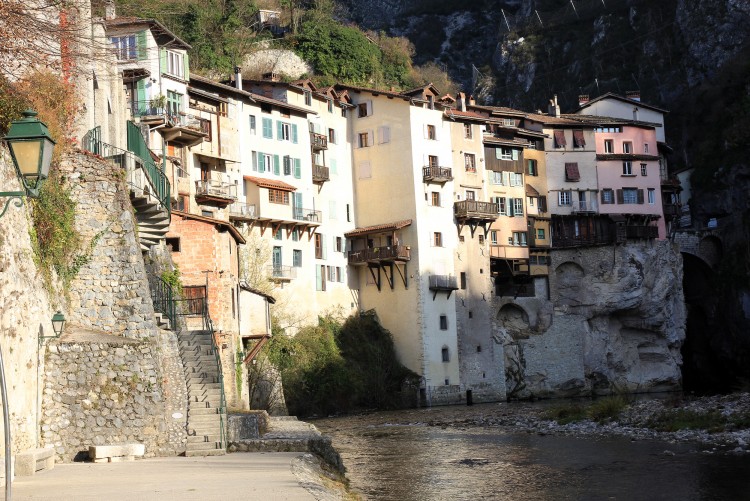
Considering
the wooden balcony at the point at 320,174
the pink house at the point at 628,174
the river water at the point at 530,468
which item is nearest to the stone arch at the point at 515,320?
the pink house at the point at 628,174

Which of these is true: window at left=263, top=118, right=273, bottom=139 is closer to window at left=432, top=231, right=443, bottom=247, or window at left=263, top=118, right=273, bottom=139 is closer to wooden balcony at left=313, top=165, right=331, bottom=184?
wooden balcony at left=313, top=165, right=331, bottom=184

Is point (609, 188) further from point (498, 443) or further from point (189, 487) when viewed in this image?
point (189, 487)

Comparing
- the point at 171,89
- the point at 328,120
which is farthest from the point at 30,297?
the point at 328,120

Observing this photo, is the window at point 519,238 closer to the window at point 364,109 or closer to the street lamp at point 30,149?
the window at point 364,109

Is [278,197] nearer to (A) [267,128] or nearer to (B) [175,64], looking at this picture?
(A) [267,128]

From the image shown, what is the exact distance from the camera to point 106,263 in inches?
1034

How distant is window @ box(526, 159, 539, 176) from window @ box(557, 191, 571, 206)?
7.99 feet

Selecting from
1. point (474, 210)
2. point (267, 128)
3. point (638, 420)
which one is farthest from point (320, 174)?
point (638, 420)

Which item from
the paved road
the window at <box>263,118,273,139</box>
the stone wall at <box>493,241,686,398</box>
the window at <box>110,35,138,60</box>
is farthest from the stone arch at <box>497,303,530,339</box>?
the paved road

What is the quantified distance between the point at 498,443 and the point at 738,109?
50.5 metres

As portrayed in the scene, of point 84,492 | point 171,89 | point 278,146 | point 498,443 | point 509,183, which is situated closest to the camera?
point 84,492

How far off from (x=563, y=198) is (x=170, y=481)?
212ft

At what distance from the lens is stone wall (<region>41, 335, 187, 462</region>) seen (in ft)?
77.5

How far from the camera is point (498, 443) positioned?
43.6 metres
